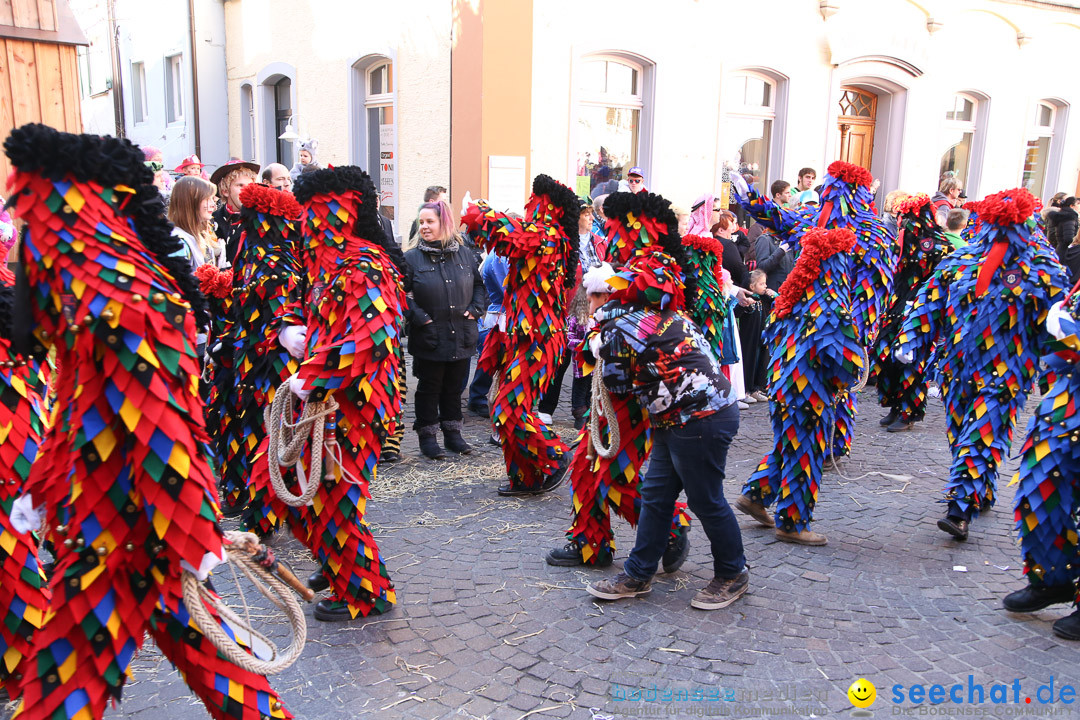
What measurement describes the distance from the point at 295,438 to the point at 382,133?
30.2 feet

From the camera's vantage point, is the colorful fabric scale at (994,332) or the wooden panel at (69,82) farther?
the wooden panel at (69,82)

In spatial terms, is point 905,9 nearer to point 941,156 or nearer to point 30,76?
point 941,156

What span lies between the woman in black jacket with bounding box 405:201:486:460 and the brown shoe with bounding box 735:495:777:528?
7.59 feet

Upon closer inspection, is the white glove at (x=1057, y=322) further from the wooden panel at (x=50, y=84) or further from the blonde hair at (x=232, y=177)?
the wooden panel at (x=50, y=84)

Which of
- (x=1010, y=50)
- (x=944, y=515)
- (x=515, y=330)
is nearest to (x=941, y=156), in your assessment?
(x=1010, y=50)

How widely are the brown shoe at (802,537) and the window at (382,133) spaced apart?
819 cm

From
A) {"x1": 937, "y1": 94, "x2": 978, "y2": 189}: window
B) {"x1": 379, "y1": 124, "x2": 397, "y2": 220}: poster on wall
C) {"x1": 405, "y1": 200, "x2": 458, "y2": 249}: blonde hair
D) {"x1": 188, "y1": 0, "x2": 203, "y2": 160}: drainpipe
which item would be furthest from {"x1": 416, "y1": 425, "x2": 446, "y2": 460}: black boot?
{"x1": 937, "y1": 94, "x2": 978, "y2": 189}: window

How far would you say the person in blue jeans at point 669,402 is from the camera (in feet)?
12.1

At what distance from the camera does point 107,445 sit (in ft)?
7.71

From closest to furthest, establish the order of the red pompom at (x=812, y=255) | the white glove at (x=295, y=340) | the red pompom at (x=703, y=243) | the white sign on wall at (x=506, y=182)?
1. the white glove at (x=295, y=340)
2. the red pompom at (x=812, y=255)
3. the red pompom at (x=703, y=243)
4. the white sign on wall at (x=506, y=182)

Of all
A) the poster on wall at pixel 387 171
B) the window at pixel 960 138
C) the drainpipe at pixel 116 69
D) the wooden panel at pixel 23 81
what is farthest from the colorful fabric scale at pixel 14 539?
the drainpipe at pixel 116 69

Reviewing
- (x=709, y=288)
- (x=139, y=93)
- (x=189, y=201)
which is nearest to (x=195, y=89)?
(x=139, y=93)

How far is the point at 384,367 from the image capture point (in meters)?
3.76

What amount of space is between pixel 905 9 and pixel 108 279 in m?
13.3
